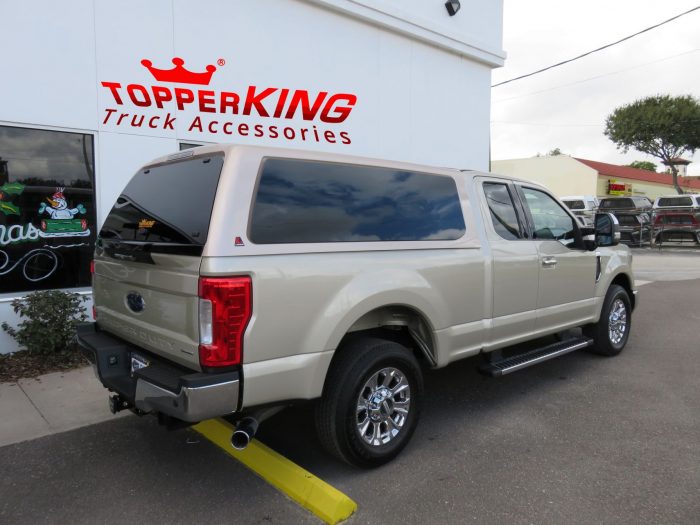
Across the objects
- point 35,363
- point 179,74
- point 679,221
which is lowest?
point 35,363

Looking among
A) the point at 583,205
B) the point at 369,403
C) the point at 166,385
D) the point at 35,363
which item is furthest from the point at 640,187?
the point at 166,385

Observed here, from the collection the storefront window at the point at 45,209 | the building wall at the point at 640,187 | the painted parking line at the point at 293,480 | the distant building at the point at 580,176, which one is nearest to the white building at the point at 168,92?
the storefront window at the point at 45,209

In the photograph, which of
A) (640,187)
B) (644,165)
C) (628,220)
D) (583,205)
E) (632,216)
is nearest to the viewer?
(632,216)

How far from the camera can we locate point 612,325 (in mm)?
5879

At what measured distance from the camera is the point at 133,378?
307cm

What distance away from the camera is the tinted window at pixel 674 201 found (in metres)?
21.2

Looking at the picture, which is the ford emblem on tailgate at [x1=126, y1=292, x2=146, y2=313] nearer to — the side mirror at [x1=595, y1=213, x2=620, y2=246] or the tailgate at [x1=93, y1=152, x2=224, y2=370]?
the tailgate at [x1=93, y1=152, x2=224, y2=370]

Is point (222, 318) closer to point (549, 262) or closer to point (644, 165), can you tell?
point (549, 262)

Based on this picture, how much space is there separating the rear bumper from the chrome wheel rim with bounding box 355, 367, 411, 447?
906 mm

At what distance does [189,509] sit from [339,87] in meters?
6.94

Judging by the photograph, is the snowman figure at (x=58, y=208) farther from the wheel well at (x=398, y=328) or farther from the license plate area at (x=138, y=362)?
the wheel well at (x=398, y=328)

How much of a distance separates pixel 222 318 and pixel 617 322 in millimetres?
4990

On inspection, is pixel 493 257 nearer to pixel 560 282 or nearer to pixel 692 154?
pixel 560 282

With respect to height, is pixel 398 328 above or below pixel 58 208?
below
